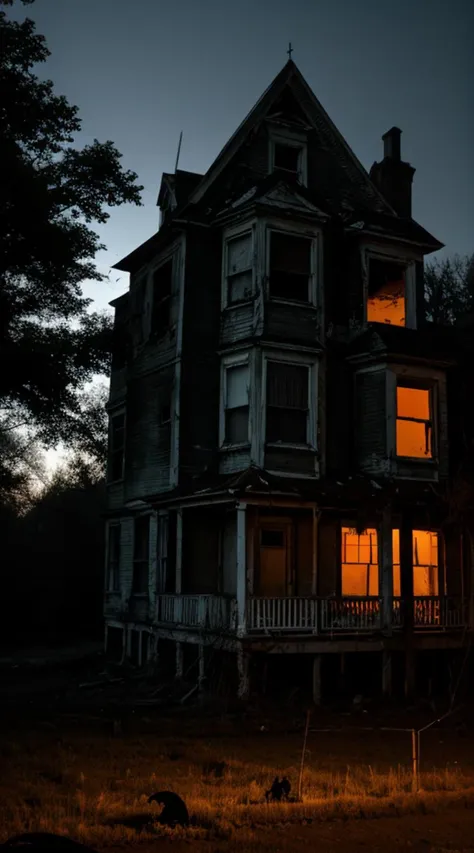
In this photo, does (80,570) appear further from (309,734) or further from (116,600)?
(309,734)

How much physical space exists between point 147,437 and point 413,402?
8018 mm

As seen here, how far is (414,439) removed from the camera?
23453mm

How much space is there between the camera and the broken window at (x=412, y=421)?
76.2 feet

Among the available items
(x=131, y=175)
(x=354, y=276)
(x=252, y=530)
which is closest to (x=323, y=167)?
(x=354, y=276)

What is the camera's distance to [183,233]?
23578mm

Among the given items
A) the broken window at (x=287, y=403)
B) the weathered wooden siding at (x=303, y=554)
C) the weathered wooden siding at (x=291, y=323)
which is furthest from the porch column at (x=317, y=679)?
the weathered wooden siding at (x=291, y=323)

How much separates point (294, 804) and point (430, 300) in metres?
38.6

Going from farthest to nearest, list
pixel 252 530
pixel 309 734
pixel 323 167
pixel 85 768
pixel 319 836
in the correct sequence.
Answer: pixel 323 167 → pixel 252 530 → pixel 309 734 → pixel 85 768 → pixel 319 836

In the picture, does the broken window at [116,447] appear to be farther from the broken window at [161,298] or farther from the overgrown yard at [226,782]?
the overgrown yard at [226,782]

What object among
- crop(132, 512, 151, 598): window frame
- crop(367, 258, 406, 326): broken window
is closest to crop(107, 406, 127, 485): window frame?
crop(132, 512, 151, 598): window frame

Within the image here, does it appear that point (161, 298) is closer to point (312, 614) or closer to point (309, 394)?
point (309, 394)

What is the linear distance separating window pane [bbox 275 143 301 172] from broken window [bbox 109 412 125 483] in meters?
9.60

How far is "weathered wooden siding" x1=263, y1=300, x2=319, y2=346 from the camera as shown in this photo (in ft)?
72.3

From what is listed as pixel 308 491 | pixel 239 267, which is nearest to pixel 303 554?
pixel 308 491
